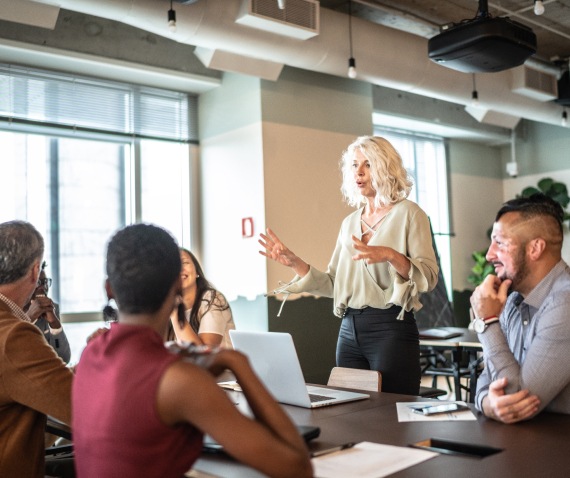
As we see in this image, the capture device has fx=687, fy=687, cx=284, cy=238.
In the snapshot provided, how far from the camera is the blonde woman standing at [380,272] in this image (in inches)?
109

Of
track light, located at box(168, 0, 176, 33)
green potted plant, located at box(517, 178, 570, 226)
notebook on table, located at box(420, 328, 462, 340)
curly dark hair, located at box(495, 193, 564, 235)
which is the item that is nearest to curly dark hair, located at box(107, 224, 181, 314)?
curly dark hair, located at box(495, 193, 564, 235)

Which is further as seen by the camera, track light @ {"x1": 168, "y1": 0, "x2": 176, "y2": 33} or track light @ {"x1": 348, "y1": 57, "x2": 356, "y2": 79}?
track light @ {"x1": 348, "y1": 57, "x2": 356, "y2": 79}

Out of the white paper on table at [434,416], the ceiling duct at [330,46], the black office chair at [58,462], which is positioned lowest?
the black office chair at [58,462]

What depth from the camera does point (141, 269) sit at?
1168mm

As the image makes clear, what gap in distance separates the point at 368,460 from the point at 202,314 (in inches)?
73.6

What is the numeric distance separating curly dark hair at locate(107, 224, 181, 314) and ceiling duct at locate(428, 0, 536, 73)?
3.42m

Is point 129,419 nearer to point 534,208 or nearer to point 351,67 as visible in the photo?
point 534,208

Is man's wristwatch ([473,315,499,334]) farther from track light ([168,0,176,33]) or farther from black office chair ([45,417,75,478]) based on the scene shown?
track light ([168,0,176,33])

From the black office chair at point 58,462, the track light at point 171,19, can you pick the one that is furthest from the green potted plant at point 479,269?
the black office chair at point 58,462

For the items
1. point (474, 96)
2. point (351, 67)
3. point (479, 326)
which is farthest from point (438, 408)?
point (474, 96)

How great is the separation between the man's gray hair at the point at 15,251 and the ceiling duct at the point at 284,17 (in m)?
3.07

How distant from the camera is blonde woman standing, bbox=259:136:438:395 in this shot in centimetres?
278

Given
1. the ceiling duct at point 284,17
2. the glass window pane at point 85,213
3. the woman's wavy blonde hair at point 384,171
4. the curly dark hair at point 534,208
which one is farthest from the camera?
the glass window pane at point 85,213

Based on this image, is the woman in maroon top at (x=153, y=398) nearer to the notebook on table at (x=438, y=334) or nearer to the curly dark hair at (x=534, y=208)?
the curly dark hair at (x=534, y=208)
